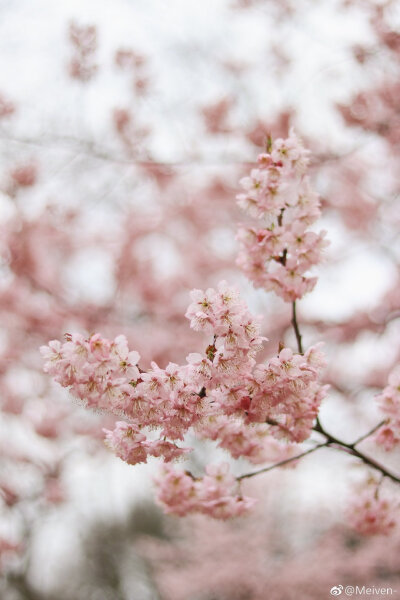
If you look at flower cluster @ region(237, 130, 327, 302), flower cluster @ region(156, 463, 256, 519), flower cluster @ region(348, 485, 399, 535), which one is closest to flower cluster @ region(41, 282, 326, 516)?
flower cluster @ region(237, 130, 327, 302)

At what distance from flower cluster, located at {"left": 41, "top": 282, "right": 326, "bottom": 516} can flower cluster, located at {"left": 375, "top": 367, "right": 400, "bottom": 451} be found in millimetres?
389

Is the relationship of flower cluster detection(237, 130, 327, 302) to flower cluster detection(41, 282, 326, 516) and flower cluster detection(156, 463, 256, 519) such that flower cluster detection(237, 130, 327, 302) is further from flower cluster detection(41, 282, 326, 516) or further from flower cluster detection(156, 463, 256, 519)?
flower cluster detection(156, 463, 256, 519)

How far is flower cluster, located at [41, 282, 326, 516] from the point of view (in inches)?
57.9

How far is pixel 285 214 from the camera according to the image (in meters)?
1.88

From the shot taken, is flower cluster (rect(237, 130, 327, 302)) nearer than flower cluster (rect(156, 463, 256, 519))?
Yes

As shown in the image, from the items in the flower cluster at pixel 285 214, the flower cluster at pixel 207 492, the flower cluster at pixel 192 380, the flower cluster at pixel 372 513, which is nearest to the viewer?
the flower cluster at pixel 192 380

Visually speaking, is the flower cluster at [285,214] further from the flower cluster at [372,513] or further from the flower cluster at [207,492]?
the flower cluster at [372,513]

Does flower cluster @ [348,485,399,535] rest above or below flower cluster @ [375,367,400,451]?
below

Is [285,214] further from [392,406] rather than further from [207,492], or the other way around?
[207,492]

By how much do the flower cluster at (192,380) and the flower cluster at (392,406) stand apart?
0.39 m

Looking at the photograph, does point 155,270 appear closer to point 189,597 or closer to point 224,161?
point 224,161

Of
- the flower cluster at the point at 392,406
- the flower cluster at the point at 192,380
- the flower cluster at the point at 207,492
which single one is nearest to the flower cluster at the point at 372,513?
the flower cluster at the point at 392,406

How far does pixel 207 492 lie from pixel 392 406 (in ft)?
2.62

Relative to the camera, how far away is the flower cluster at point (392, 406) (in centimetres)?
200
